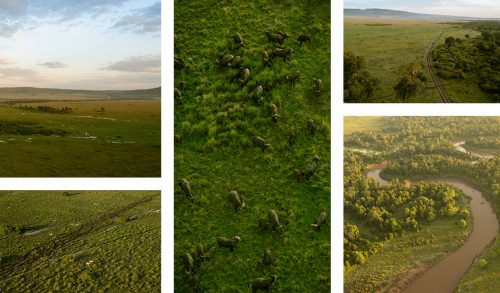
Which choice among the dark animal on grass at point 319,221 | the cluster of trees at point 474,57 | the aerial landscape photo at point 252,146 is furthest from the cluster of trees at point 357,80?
the dark animal on grass at point 319,221

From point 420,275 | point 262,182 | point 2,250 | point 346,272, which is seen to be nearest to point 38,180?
point 2,250

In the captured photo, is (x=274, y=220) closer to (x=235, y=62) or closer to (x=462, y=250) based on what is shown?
(x=235, y=62)

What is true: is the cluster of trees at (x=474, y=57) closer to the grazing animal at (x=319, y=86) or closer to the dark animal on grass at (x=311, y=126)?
the grazing animal at (x=319, y=86)

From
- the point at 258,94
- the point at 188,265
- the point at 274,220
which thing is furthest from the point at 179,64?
the point at 188,265

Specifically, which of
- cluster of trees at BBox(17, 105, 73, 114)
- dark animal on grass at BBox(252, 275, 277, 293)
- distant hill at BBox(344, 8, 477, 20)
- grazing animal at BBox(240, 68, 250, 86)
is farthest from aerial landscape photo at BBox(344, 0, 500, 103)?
cluster of trees at BBox(17, 105, 73, 114)

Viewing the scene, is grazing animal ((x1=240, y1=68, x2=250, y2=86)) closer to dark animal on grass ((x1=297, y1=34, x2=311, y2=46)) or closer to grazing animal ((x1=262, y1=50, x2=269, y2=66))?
grazing animal ((x1=262, y1=50, x2=269, y2=66))
